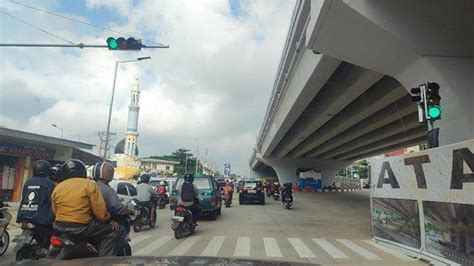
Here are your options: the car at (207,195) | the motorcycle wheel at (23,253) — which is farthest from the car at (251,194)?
the motorcycle wheel at (23,253)

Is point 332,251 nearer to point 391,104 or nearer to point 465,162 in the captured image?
point 465,162

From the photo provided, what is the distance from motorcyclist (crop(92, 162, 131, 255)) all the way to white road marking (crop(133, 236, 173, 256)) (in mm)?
3956

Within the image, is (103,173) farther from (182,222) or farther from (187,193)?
(187,193)

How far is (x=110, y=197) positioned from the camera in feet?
18.0

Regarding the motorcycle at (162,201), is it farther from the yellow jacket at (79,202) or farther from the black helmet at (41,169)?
the yellow jacket at (79,202)

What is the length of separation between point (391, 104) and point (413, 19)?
435 inches

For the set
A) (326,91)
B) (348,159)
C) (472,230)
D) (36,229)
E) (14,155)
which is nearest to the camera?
(36,229)

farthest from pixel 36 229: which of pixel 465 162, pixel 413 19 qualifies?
pixel 413 19

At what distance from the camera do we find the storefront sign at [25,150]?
1003 inches

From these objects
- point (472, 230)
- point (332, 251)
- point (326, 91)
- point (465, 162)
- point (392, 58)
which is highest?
point (326, 91)

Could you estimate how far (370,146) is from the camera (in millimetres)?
42688

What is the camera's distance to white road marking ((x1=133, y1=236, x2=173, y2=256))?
9773mm

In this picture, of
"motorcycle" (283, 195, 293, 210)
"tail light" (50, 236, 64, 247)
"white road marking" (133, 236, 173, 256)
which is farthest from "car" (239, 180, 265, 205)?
"tail light" (50, 236, 64, 247)

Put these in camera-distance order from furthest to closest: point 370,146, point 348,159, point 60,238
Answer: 1. point 348,159
2. point 370,146
3. point 60,238
